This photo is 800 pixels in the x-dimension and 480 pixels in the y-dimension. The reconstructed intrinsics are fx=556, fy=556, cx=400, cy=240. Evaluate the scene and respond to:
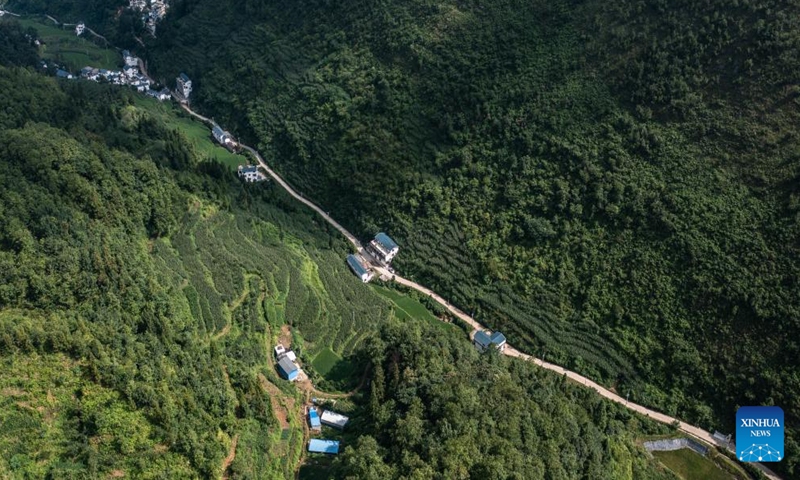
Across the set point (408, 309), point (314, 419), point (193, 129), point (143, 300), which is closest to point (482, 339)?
point (408, 309)

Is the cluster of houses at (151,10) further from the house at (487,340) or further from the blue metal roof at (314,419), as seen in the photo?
the blue metal roof at (314,419)

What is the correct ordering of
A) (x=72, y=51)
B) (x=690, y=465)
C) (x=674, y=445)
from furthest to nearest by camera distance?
(x=72, y=51)
(x=674, y=445)
(x=690, y=465)

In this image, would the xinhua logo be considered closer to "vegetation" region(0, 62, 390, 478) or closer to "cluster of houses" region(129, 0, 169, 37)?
"vegetation" region(0, 62, 390, 478)

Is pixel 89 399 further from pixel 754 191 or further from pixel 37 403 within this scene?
pixel 754 191

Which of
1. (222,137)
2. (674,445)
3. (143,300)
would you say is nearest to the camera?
(143,300)

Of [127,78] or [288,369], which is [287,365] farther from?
[127,78]

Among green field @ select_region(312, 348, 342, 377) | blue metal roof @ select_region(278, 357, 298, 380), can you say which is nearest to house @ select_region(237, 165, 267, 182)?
green field @ select_region(312, 348, 342, 377)

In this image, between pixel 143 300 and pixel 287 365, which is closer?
pixel 143 300

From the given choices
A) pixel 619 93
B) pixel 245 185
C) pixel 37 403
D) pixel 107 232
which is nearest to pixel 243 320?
pixel 107 232
